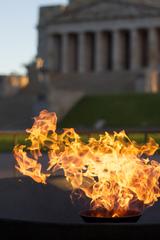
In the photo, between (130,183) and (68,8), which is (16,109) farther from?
(130,183)

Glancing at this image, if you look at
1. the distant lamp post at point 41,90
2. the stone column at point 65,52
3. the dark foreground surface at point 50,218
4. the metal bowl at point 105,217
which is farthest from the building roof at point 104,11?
the metal bowl at point 105,217

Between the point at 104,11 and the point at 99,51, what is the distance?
5936 mm

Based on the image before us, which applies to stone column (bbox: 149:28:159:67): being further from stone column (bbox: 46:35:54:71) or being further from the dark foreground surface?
the dark foreground surface

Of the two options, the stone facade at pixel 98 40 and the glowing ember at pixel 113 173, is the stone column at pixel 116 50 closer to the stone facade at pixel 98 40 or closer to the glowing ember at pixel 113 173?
the stone facade at pixel 98 40

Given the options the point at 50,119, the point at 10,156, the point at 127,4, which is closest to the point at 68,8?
the point at 127,4

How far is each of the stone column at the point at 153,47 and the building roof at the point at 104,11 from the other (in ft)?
9.49

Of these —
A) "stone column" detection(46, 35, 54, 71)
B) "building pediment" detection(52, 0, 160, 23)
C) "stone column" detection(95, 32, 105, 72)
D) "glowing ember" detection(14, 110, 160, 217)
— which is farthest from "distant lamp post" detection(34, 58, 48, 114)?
"glowing ember" detection(14, 110, 160, 217)

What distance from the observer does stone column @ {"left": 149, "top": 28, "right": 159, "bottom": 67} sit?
82188mm

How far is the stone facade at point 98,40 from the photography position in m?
80.5

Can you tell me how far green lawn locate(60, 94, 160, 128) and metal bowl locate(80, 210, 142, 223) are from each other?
40779 mm

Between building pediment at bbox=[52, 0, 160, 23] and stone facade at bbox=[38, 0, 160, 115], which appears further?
building pediment at bbox=[52, 0, 160, 23]

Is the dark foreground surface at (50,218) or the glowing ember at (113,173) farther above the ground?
the glowing ember at (113,173)

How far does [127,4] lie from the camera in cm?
8288

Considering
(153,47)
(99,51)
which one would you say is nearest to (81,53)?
(99,51)
